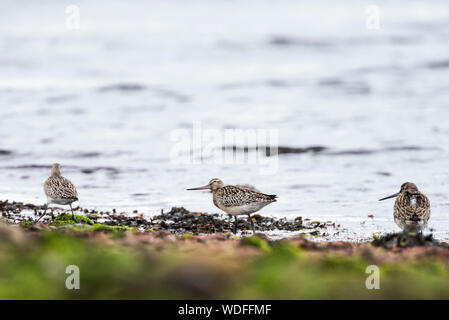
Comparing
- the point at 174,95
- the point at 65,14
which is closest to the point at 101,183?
the point at 174,95

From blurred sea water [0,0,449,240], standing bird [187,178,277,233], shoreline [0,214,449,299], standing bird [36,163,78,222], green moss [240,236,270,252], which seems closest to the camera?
shoreline [0,214,449,299]

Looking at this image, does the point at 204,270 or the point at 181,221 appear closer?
the point at 204,270

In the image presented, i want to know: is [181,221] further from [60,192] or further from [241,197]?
[60,192]

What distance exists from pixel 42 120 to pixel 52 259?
20455mm

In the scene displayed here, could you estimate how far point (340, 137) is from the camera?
22.6 metres

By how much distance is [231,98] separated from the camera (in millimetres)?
30703

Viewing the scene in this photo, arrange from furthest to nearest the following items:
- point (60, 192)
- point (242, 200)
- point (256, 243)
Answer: point (60, 192), point (242, 200), point (256, 243)

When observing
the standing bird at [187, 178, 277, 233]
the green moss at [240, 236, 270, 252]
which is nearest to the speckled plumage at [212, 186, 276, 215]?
the standing bird at [187, 178, 277, 233]

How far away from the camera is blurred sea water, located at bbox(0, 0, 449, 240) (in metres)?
16.5

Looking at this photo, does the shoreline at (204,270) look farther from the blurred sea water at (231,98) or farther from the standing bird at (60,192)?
the standing bird at (60,192)

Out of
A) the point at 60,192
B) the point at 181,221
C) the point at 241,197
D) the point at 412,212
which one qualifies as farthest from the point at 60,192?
the point at 412,212

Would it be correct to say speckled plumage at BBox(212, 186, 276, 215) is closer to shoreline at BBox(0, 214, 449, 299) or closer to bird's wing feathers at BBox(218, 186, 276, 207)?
bird's wing feathers at BBox(218, 186, 276, 207)
